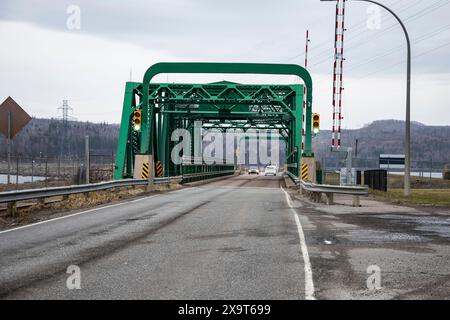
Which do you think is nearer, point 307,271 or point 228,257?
point 307,271

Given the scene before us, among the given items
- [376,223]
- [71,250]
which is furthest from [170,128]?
[71,250]

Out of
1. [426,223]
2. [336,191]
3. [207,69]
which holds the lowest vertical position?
[426,223]

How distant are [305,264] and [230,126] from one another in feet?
194

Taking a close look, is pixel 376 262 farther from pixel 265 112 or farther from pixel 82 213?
pixel 265 112

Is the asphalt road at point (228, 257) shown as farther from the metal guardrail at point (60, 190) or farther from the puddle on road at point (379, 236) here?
the metal guardrail at point (60, 190)

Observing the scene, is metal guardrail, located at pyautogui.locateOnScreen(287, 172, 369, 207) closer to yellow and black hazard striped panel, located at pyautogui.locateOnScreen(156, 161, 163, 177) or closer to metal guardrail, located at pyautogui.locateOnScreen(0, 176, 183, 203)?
metal guardrail, located at pyautogui.locateOnScreen(0, 176, 183, 203)

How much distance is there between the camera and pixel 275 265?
8.25 metres

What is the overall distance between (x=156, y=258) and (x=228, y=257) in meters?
1.12

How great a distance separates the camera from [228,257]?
351 inches

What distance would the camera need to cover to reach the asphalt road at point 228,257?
21.7 feet

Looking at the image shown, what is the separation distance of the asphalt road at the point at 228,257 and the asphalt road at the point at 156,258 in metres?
0.01

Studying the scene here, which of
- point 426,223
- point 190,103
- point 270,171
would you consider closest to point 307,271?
point 426,223

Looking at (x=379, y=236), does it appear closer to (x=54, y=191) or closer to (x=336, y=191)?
(x=336, y=191)

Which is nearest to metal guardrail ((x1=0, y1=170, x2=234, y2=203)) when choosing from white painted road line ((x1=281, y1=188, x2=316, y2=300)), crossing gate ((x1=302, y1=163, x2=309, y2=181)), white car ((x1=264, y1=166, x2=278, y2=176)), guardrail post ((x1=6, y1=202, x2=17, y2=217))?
guardrail post ((x1=6, y1=202, x2=17, y2=217))
